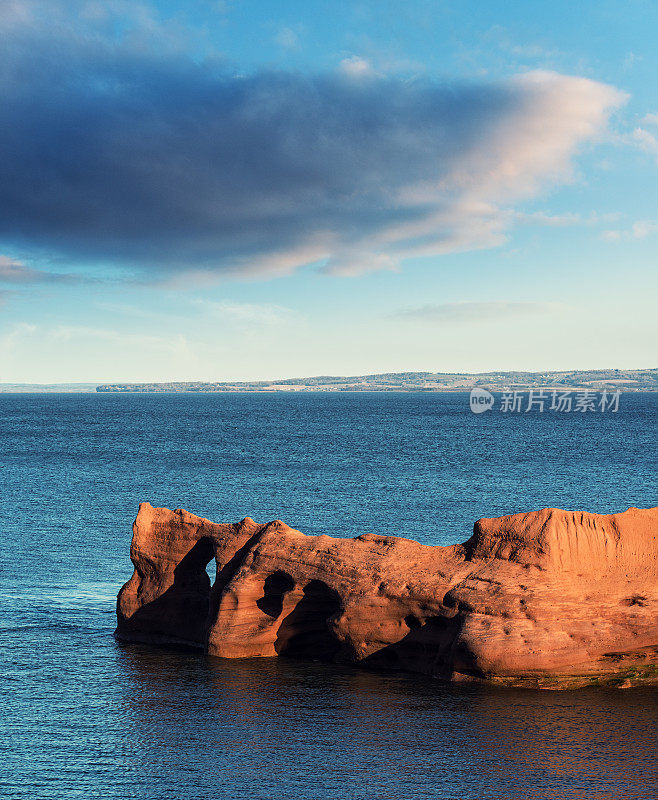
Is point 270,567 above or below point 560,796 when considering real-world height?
above

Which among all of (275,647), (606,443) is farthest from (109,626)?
(606,443)

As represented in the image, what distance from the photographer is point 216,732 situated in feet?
69.3

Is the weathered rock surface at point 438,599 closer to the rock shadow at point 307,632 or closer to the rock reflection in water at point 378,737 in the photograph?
the rock shadow at point 307,632

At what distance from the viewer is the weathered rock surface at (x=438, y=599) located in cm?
2295

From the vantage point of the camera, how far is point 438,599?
2417 cm

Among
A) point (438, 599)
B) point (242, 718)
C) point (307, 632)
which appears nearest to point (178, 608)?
point (307, 632)

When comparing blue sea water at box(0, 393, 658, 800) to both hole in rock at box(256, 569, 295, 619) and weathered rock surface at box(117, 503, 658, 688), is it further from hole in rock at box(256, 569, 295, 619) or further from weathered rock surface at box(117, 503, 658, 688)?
hole in rock at box(256, 569, 295, 619)

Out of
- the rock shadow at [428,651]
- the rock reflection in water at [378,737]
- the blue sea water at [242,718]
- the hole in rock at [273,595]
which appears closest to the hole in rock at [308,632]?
the hole in rock at [273,595]

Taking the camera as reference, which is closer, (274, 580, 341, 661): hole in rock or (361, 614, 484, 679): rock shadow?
(361, 614, 484, 679): rock shadow

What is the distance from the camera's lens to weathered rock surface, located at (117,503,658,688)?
75.3ft

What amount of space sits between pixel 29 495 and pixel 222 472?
78.3 feet

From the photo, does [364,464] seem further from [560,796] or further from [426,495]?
[560,796]

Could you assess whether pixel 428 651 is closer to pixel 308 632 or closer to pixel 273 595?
pixel 308 632

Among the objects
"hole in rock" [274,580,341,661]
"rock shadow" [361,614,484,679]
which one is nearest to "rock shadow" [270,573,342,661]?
"hole in rock" [274,580,341,661]
